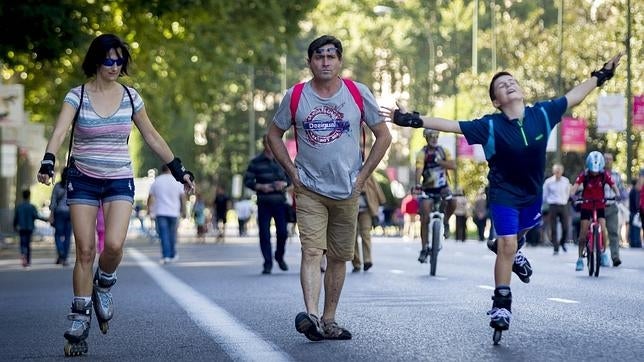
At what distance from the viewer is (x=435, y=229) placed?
20.0 m

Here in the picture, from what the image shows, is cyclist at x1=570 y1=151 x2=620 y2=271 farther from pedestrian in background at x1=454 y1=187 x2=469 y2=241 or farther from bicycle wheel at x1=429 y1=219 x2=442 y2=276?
pedestrian in background at x1=454 y1=187 x2=469 y2=241

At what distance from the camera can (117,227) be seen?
10.2 m

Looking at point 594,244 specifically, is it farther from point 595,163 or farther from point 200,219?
point 200,219

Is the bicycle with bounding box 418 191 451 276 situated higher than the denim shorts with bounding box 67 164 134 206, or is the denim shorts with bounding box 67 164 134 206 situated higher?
the denim shorts with bounding box 67 164 134 206

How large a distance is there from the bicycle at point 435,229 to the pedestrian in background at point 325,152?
30.1 feet

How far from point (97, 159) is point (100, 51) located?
25.9 inches

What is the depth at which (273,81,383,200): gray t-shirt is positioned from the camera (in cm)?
1049

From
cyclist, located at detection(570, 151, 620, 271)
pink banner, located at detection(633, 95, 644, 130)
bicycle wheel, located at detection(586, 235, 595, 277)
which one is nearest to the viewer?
bicycle wheel, located at detection(586, 235, 595, 277)

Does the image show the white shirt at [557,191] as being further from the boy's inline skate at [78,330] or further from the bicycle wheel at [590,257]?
the boy's inline skate at [78,330]

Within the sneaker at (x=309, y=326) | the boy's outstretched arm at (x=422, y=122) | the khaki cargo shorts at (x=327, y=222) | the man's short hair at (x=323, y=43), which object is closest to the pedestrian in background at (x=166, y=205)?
the khaki cargo shorts at (x=327, y=222)

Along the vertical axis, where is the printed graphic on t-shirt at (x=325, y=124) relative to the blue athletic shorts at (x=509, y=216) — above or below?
above

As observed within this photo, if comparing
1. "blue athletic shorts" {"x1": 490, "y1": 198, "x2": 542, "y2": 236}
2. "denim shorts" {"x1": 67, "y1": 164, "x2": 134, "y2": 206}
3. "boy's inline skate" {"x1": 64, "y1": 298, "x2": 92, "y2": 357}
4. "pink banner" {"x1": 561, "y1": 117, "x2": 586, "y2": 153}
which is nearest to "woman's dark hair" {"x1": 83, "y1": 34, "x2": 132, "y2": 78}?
"denim shorts" {"x1": 67, "y1": 164, "x2": 134, "y2": 206}

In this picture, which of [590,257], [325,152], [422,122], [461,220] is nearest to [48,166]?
[325,152]

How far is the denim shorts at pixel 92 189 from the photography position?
10148 mm
